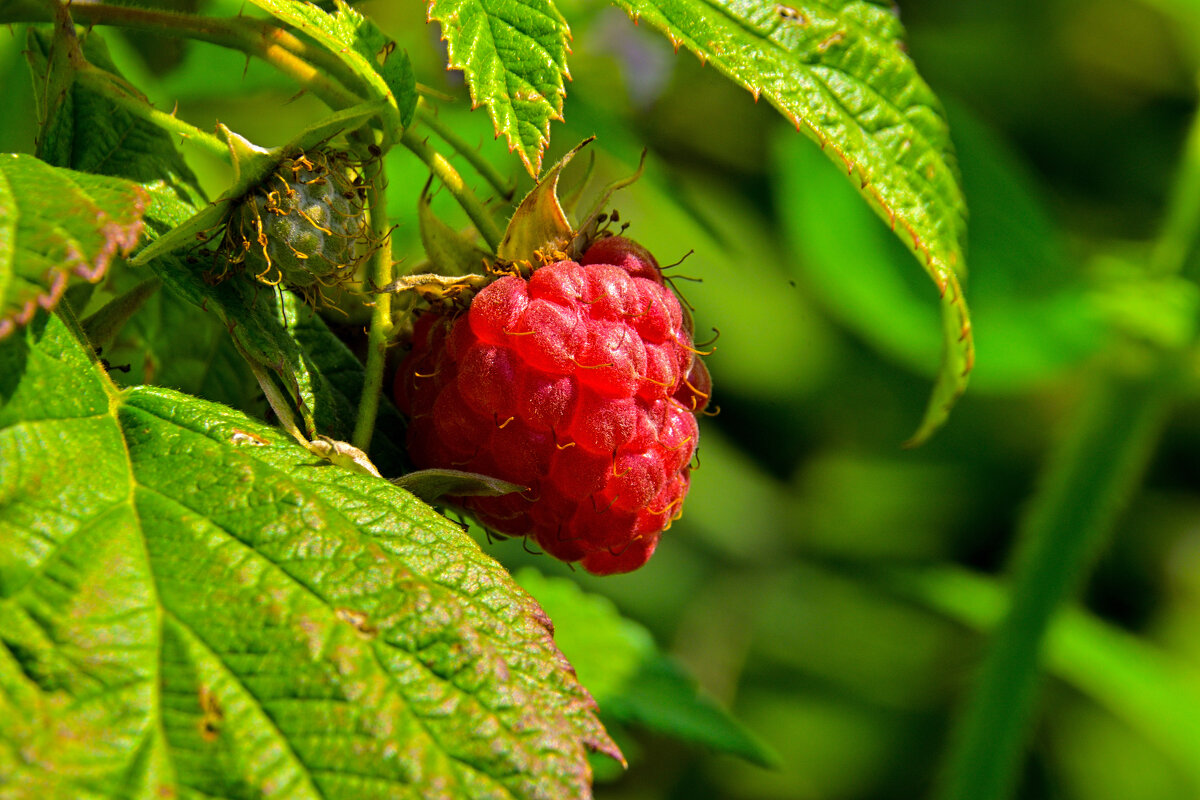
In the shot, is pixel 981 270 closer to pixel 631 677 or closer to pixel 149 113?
pixel 631 677

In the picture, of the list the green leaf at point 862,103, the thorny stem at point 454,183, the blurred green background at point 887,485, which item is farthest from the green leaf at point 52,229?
the blurred green background at point 887,485

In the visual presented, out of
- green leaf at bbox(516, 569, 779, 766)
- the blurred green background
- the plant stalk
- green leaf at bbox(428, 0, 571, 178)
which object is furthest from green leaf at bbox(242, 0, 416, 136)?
the blurred green background

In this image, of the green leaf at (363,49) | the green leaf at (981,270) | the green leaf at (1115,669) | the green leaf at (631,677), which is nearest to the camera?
the green leaf at (363,49)

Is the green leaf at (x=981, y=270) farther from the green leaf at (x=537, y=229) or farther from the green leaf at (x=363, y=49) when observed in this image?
the green leaf at (x=363, y=49)

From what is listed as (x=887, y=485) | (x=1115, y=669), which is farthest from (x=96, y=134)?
(x=887, y=485)

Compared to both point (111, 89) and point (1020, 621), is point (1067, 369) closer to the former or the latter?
point (1020, 621)

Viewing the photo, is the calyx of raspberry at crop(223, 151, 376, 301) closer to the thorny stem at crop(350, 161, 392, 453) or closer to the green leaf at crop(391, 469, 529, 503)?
the thorny stem at crop(350, 161, 392, 453)
